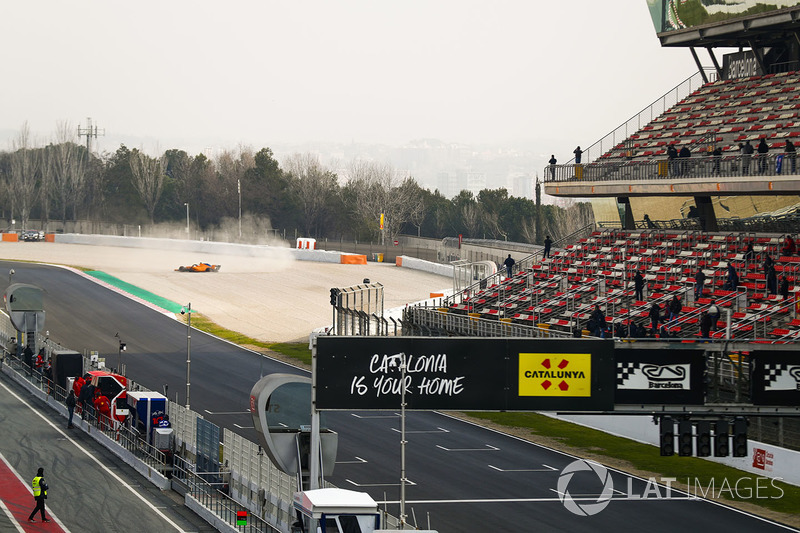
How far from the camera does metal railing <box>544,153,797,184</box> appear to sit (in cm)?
4488

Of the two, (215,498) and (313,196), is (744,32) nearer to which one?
(215,498)

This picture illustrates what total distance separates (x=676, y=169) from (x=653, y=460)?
16332 millimetres

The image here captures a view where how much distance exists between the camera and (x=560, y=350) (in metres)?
26.6

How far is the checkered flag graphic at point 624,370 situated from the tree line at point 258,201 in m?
112

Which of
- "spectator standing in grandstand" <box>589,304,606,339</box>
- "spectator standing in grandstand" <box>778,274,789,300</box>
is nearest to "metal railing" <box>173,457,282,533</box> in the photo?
"spectator standing in grandstand" <box>589,304,606,339</box>

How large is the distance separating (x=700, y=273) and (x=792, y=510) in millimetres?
14958

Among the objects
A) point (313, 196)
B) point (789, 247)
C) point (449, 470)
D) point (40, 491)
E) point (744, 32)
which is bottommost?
point (449, 470)

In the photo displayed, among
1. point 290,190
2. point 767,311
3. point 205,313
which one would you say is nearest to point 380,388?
point 767,311

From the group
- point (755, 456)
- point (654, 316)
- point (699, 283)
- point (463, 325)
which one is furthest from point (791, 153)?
point (463, 325)

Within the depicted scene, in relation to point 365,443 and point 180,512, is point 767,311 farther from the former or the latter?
point 180,512

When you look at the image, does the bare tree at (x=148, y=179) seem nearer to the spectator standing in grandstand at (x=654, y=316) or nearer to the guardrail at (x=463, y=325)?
the guardrail at (x=463, y=325)

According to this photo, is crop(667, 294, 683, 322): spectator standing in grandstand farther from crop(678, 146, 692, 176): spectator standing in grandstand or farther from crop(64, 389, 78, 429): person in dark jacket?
crop(64, 389, 78, 429): person in dark jacket

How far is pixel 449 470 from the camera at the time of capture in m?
37.2

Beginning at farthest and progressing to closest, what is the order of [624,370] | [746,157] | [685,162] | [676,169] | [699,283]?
[676,169]
[685,162]
[746,157]
[699,283]
[624,370]
